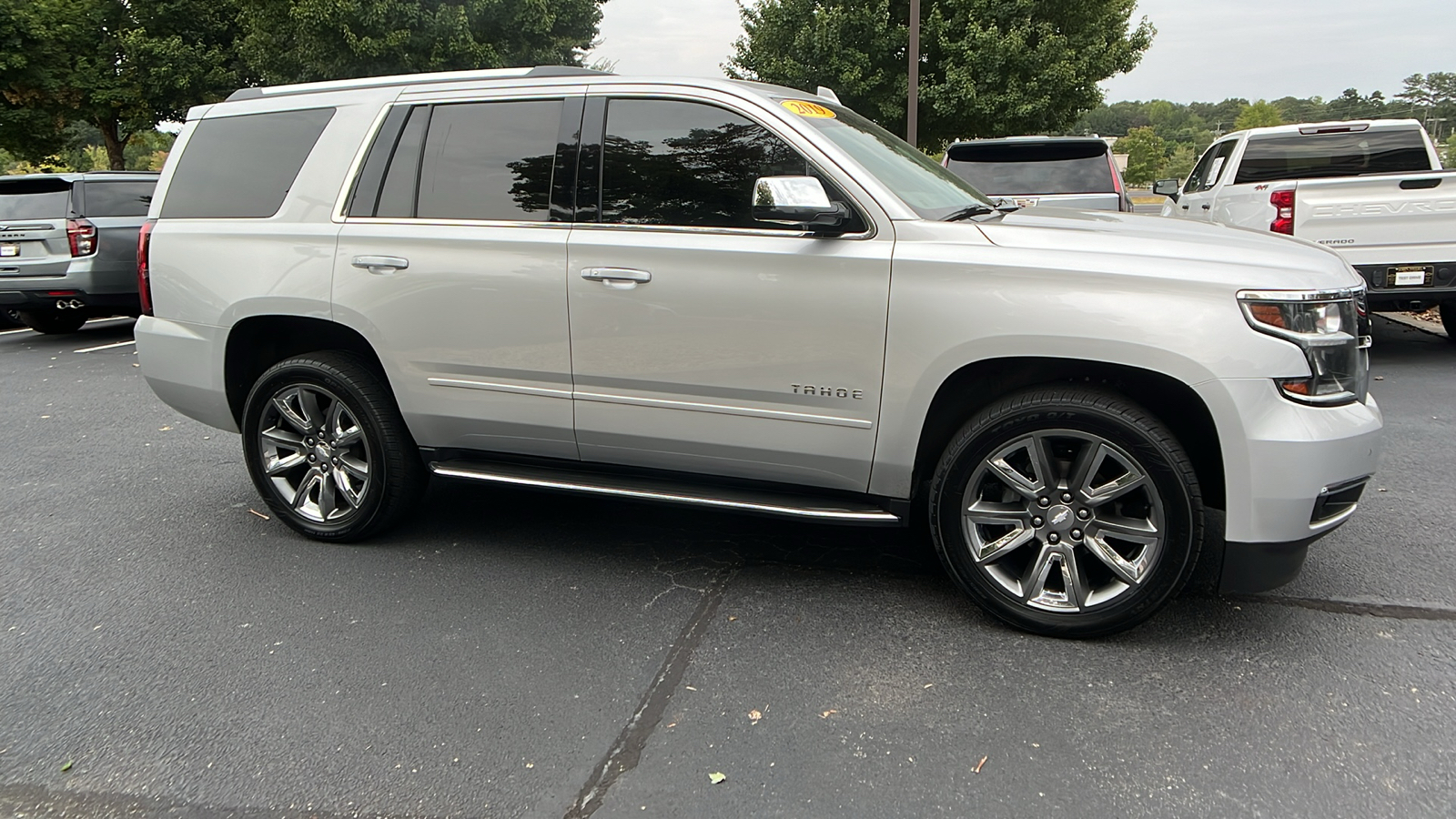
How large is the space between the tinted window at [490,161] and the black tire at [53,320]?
32.2 feet

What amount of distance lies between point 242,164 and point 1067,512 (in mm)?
3693

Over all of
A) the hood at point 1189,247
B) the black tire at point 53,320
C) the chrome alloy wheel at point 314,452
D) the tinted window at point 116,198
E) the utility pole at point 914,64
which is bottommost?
the black tire at point 53,320

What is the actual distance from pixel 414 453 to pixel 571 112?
159 cm

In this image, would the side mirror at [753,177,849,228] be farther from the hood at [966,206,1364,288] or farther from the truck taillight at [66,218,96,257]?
the truck taillight at [66,218,96,257]

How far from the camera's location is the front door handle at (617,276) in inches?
142

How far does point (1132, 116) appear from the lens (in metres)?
105

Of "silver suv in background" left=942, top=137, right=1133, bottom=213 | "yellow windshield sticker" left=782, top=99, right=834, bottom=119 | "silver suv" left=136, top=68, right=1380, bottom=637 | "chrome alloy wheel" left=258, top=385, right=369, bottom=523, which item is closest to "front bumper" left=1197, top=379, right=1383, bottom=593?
"silver suv" left=136, top=68, right=1380, bottom=637

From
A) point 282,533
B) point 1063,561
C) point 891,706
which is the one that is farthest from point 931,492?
point 282,533

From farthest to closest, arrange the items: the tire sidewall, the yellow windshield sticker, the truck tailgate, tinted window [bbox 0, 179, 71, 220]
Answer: tinted window [bbox 0, 179, 71, 220], the truck tailgate, the tire sidewall, the yellow windshield sticker

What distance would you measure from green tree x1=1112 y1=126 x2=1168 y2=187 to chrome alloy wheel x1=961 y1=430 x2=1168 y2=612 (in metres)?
89.2

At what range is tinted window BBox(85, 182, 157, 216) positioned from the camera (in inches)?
416

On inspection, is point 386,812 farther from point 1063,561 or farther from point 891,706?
point 1063,561

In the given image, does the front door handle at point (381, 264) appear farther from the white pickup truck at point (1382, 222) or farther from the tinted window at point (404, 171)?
the white pickup truck at point (1382, 222)

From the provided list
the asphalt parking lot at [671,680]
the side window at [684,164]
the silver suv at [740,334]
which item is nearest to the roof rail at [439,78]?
the silver suv at [740,334]
